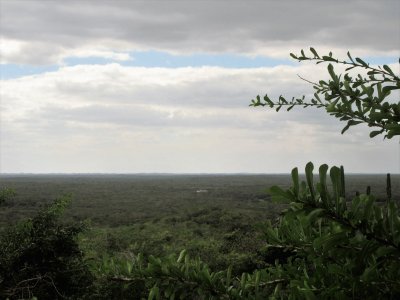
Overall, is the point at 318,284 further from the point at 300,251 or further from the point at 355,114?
the point at 355,114

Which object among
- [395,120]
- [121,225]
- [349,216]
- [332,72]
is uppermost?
[332,72]

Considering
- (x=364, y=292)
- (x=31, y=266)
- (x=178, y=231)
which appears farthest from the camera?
(x=178, y=231)

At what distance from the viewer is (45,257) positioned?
10.7 m

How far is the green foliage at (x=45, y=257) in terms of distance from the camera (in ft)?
32.4

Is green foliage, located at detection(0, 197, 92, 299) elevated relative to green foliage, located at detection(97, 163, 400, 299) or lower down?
lower down

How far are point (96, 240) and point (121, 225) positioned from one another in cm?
1366

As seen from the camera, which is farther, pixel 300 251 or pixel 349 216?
pixel 300 251

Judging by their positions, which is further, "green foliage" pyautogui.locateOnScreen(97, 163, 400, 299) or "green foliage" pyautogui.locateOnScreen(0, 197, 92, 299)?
"green foliage" pyautogui.locateOnScreen(0, 197, 92, 299)

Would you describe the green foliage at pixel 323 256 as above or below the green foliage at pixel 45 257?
above

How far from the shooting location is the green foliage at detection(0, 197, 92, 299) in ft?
32.4

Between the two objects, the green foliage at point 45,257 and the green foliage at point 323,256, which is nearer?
the green foliage at point 323,256

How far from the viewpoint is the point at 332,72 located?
273cm

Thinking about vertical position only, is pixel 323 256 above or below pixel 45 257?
above

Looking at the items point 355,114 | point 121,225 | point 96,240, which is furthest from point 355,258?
point 121,225
